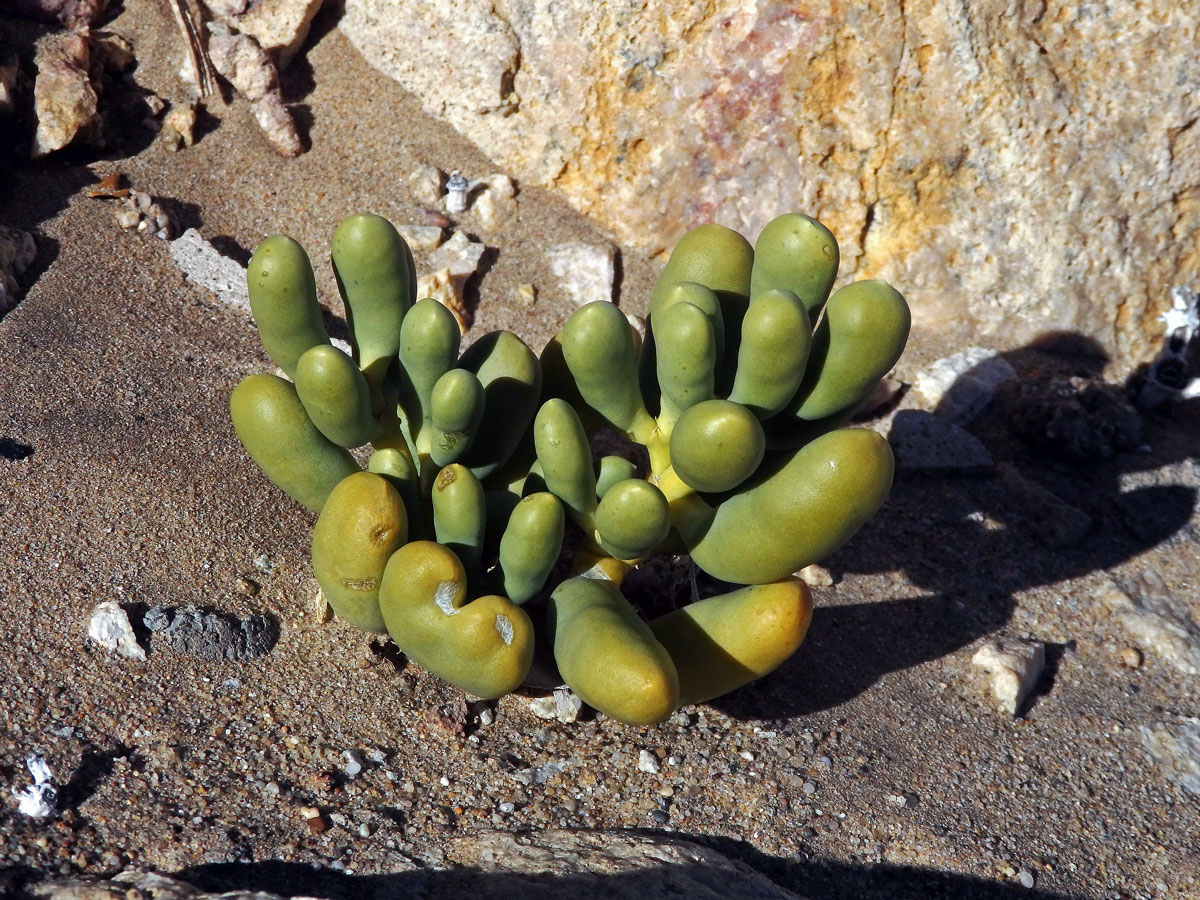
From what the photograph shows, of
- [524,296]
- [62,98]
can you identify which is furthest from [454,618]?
[62,98]

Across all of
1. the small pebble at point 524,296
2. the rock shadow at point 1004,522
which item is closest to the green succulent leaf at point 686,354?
the rock shadow at point 1004,522

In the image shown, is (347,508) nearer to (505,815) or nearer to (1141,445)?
(505,815)

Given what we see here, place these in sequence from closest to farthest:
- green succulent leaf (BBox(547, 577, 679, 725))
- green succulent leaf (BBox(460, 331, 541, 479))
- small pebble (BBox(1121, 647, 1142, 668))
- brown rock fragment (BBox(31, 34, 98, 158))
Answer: green succulent leaf (BBox(547, 577, 679, 725)) → green succulent leaf (BBox(460, 331, 541, 479)) → small pebble (BBox(1121, 647, 1142, 668)) → brown rock fragment (BBox(31, 34, 98, 158))

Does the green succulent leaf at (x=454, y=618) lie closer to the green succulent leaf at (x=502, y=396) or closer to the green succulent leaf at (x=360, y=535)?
the green succulent leaf at (x=360, y=535)

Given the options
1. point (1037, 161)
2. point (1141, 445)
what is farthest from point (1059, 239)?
point (1141, 445)

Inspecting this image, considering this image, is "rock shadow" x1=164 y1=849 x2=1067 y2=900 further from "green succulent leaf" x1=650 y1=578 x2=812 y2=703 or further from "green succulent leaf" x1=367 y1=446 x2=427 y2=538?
"green succulent leaf" x1=367 y1=446 x2=427 y2=538

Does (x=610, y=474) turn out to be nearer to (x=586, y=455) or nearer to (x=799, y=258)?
(x=586, y=455)

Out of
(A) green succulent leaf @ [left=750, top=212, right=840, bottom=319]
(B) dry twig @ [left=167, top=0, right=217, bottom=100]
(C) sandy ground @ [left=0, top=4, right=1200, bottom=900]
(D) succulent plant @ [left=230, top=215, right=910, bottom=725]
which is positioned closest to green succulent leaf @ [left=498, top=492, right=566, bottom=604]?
(D) succulent plant @ [left=230, top=215, right=910, bottom=725]
